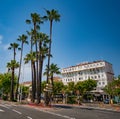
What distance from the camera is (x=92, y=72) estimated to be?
10662 centimetres

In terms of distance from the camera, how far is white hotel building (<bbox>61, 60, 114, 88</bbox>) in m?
101

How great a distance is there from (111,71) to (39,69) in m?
75.3

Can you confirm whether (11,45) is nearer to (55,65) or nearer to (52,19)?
(55,65)

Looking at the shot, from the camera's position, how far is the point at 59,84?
90.6 metres

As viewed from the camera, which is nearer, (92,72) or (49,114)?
(49,114)

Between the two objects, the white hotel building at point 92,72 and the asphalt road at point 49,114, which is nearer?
the asphalt road at point 49,114

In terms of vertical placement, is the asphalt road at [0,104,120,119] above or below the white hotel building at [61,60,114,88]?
below

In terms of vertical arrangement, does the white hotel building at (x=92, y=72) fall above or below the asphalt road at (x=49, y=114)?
above

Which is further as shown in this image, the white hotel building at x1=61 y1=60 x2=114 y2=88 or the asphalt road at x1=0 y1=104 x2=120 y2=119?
the white hotel building at x1=61 y1=60 x2=114 y2=88

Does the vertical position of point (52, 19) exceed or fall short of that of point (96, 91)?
it exceeds it

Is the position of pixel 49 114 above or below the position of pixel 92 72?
below

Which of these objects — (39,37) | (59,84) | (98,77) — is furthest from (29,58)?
(98,77)

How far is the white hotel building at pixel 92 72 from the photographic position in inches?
3971

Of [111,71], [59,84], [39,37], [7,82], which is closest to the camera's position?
[39,37]
